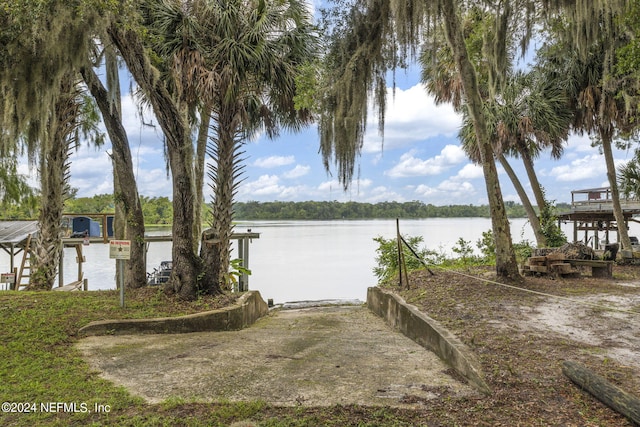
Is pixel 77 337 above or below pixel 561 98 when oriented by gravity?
below

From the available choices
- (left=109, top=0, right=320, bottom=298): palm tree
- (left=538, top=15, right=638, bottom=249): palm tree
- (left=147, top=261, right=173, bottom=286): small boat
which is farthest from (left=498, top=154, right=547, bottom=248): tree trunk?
(left=147, top=261, right=173, bottom=286): small boat

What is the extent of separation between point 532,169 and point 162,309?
11902 mm

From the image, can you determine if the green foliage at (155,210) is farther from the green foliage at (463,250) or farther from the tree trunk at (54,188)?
the green foliage at (463,250)

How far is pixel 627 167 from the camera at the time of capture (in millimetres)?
11734

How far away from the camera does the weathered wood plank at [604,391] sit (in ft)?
8.39

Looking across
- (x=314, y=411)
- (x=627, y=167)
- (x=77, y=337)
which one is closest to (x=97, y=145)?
(x=77, y=337)

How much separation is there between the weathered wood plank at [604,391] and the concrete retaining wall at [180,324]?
162 inches

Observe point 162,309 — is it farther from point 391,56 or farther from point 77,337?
point 391,56

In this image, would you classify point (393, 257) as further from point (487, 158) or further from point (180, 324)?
point (180, 324)

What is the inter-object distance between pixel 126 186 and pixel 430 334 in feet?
18.2

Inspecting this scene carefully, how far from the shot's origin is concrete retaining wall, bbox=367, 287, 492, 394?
3.31 metres

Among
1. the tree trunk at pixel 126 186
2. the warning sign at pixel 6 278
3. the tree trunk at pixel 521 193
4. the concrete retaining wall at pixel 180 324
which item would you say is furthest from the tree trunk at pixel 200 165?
the tree trunk at pixel 521 193

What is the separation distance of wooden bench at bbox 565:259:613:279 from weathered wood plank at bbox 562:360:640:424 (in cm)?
569

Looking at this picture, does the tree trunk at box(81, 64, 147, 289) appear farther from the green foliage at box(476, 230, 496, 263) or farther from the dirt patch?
the green foliage at box(476, 230, 496, 263)
